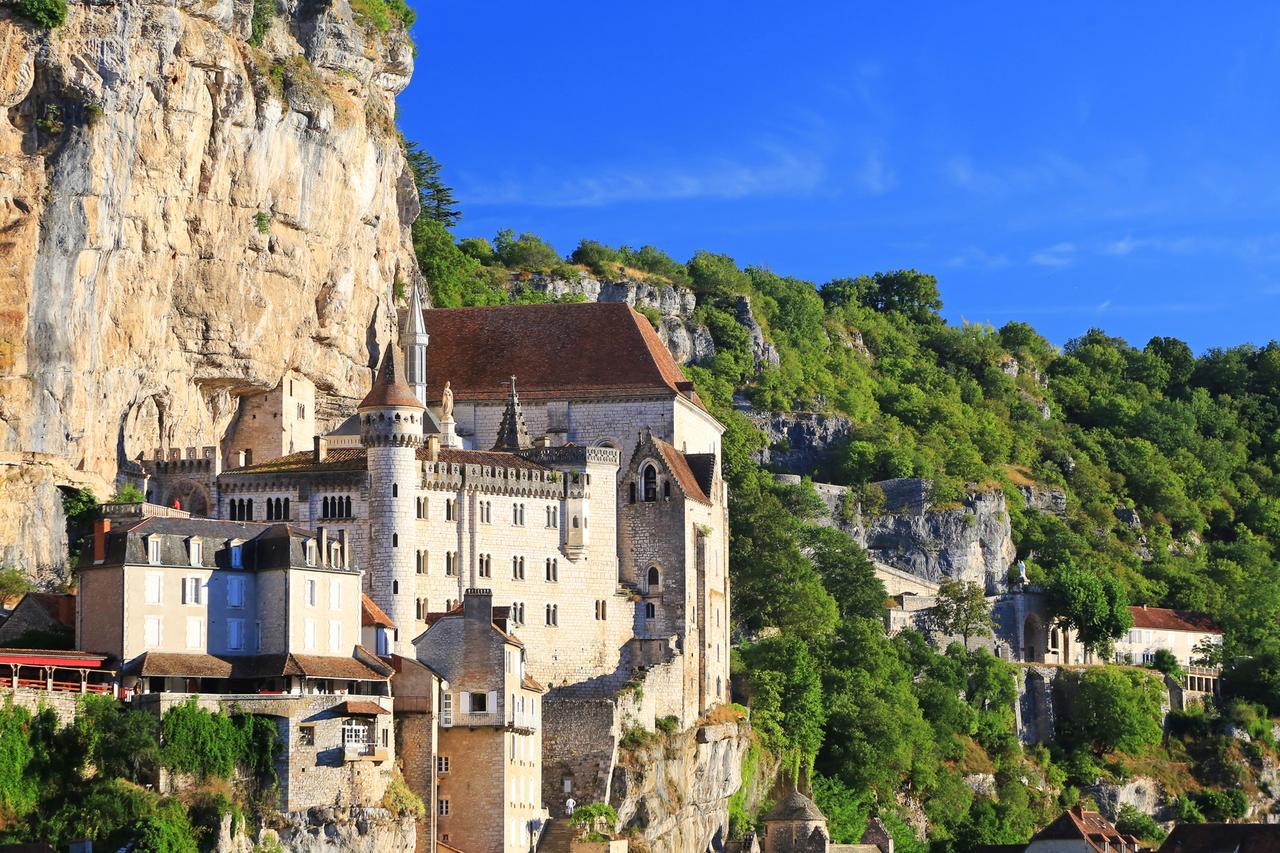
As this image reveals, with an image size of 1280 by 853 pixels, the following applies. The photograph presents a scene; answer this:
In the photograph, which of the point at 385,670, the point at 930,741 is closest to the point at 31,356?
the point at 385,670

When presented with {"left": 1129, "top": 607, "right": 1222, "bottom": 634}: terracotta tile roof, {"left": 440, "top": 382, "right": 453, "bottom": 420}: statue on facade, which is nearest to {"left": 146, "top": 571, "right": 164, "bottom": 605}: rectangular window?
{"left": 440, "top": 382, "right": 453, "bottom": 420}: statue on facade

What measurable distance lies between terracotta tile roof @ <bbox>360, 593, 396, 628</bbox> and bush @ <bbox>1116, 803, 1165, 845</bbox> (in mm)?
49201

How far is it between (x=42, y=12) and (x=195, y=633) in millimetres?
20512

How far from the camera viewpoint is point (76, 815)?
60312mm

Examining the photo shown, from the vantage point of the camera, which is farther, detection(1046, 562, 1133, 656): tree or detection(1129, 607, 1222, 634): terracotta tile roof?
detection(1129, 607, 1222, 634): terracotta tile roof

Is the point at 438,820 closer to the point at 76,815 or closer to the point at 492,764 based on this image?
the point at 492,764

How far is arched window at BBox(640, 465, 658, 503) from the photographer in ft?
287

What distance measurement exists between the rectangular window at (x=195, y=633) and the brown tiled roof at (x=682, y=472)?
A: 24.1 m

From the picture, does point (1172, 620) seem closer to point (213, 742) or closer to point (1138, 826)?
point (1138, 826)

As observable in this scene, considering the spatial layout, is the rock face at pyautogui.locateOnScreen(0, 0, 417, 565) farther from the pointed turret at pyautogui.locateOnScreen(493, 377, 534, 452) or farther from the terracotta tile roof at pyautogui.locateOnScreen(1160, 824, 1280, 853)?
the terracotta tile roof at pyautogui.locateOnScreen(1160, 824, 1280, 853)

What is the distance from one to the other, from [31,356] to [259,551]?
33.3 feet

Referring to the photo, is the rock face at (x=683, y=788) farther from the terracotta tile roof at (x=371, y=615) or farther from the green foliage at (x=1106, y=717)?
the green foliage at (x=1106, y=717)

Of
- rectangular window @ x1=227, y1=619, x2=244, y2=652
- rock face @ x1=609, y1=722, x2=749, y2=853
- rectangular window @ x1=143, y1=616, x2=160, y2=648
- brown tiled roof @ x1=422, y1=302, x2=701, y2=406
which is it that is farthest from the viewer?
brown tiled roof @ x1=422, y1=302, x2=701, y2=406

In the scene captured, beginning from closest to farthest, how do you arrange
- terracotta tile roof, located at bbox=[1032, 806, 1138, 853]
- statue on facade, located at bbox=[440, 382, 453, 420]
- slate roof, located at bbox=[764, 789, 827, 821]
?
1. slate roof, located at bbox=[764, 789, 827, 821]
2. statue on facade, located at bbox=[440, 382, 453, 420]
3. terracotta tile roof, located at bbox=[1032, 806, 1138, 853]
